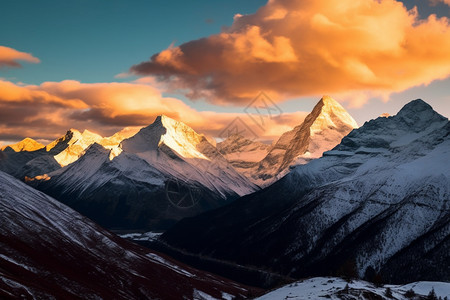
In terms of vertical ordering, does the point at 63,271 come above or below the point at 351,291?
below

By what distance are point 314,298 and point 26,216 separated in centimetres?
14360

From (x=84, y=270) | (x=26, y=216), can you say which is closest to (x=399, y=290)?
(x=84, y=270)

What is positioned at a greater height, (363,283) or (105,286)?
Answer: (363,283)

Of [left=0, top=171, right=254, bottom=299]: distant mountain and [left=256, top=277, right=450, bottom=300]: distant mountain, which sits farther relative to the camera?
[left=0, top=171, right=254, bottom=299]: distant mountain

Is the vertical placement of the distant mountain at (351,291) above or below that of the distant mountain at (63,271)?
above

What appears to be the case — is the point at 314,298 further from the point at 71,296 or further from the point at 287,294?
the point at 71,296

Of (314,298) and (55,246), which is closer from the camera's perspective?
(314,298)

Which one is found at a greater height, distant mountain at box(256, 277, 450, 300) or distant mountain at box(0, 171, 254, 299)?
distant mountain at box(256, 277, 450, 300)

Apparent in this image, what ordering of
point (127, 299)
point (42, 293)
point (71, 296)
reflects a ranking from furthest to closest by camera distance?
1. point (127, 299)
2. point (71, 296)
3. point (42, 293)

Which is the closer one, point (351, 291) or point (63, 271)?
point (351, 291)

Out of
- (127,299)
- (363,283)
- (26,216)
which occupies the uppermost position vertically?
(363,283)

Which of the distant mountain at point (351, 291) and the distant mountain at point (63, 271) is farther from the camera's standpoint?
the distant mountain at point (63, 271)

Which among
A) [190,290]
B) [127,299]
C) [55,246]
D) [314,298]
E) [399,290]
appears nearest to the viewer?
[314,298]

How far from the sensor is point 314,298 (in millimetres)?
80438
